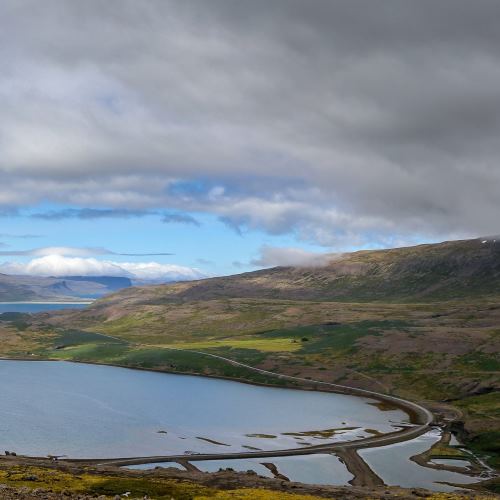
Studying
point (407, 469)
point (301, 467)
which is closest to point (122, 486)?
point (301, 467)

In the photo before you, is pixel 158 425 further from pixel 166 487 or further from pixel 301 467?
pixel 166 487

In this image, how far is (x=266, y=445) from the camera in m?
143

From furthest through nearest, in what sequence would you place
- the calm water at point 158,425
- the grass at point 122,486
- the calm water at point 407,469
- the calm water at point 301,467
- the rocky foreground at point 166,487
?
the calm water at point 158,425
the calm water at point 301,467
the calm water at point 407,469
the grass at point 122,486
the rocky foreground at point 166,487

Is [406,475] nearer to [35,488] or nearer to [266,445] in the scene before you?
[266,445]

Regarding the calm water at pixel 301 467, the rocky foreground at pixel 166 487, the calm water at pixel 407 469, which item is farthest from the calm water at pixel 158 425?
the rocky foreground at pixel 166 487

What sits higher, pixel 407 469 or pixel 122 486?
pixel 122 486

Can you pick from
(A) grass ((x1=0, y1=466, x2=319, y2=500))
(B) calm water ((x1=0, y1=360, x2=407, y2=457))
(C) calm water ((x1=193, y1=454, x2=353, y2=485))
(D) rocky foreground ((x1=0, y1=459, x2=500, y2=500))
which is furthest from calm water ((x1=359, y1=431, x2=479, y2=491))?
(A) grass ((x1=0, y1=466, x2=319, y2=500))

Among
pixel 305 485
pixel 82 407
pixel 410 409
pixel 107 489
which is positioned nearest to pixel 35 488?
pixel 107 489

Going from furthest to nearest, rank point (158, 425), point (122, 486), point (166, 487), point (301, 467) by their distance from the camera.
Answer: point (158, 425), point (301, 467), point (166, 487), point (122, 486)

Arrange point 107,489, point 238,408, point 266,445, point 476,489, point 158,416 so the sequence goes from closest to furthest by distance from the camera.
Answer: point 107,489, point 476,489, point 266,445, point 158,416, point 238,408

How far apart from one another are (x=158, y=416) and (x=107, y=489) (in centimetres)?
9029

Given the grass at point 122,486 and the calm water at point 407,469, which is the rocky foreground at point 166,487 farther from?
the calm water at point 407,469

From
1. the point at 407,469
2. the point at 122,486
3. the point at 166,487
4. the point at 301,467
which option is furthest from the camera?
the point at 407,469

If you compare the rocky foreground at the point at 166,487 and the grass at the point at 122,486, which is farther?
the grass at the point at 122,486
